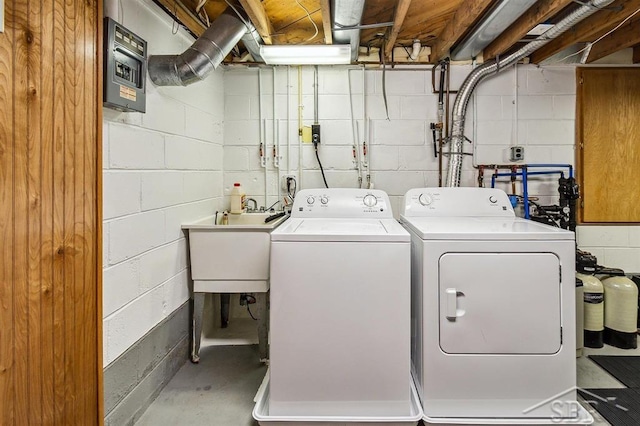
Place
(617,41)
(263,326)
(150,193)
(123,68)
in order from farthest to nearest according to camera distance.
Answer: (617,41) < (263,326) < (150,193) < (123,68)

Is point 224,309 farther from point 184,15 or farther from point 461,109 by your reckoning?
point 461,109

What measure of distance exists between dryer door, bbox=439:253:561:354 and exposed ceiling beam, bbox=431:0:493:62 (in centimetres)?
145

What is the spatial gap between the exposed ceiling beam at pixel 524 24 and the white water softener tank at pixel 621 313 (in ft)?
6.38

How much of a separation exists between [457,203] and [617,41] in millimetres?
1778

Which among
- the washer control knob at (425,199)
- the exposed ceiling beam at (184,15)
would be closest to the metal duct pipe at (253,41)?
the exposed ceiling beam at (184,15)

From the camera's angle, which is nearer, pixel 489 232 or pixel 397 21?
pixel 489 232

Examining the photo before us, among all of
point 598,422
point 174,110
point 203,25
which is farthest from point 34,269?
point 598,422

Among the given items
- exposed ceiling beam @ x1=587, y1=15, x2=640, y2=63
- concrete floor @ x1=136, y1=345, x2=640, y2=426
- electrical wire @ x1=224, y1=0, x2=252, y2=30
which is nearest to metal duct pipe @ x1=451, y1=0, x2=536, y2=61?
exposed ceiling beam @ x1=587, y1=15, x2=640, y2=63

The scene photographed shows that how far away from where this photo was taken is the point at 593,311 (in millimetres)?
2684

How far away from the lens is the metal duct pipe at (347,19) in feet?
7.00

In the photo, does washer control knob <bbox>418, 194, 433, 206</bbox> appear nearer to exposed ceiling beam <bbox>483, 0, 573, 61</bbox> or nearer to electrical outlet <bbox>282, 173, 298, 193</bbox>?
electrical outlet <bbox>282, 173, 298, 193</bbox>

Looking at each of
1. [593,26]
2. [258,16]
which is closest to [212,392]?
[258,16]

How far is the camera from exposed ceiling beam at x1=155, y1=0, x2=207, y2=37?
216 cm

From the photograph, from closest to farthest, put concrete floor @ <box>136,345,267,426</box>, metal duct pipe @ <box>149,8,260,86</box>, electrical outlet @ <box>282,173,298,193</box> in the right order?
concrete floor @ <box>136,345,267,426</box> < metal duct pipe @ <box>149,8,260,86</box> < electrical outlet @ <box>282,173,298,193</box>
